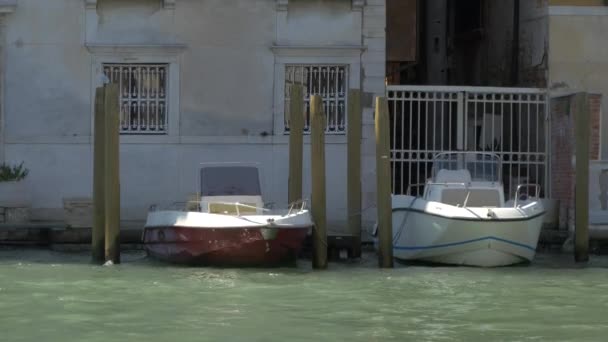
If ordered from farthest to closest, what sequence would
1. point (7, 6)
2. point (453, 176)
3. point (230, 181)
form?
point (7, 6) → point (453, 176) → point (230, 181)

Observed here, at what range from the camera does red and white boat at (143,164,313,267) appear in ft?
61.9

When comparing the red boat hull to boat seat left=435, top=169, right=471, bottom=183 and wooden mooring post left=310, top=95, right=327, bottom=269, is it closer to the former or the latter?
wooden mooring post left=310, top=95, right=327, bottom=269

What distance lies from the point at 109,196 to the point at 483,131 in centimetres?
769

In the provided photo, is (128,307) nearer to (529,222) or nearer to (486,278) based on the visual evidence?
(486,278)

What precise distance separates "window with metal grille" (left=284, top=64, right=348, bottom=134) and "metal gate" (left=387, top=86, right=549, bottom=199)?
78cm

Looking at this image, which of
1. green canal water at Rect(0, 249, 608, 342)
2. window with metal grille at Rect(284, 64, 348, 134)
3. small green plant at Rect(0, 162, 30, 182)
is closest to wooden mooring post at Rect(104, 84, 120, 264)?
green canal water at Rect(0, 249, 608, 342)

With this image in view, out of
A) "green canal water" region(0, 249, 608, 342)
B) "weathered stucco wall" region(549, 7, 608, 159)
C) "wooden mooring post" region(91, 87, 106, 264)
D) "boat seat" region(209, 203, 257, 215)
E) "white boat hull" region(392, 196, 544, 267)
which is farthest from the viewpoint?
"weathered stucco wall" region(549, 7, 608, 159)

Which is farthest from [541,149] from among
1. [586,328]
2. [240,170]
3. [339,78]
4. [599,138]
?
[586,328]

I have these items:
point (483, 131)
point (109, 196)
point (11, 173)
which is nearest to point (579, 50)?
point (483, 131)

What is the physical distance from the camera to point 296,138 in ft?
64.9

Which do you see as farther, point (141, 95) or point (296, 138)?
point (141, 95)

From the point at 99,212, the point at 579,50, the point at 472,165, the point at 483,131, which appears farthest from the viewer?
the point at 483,131

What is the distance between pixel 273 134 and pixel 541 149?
4.29 m

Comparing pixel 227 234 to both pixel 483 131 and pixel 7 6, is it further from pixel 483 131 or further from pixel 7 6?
pixel 483 131
